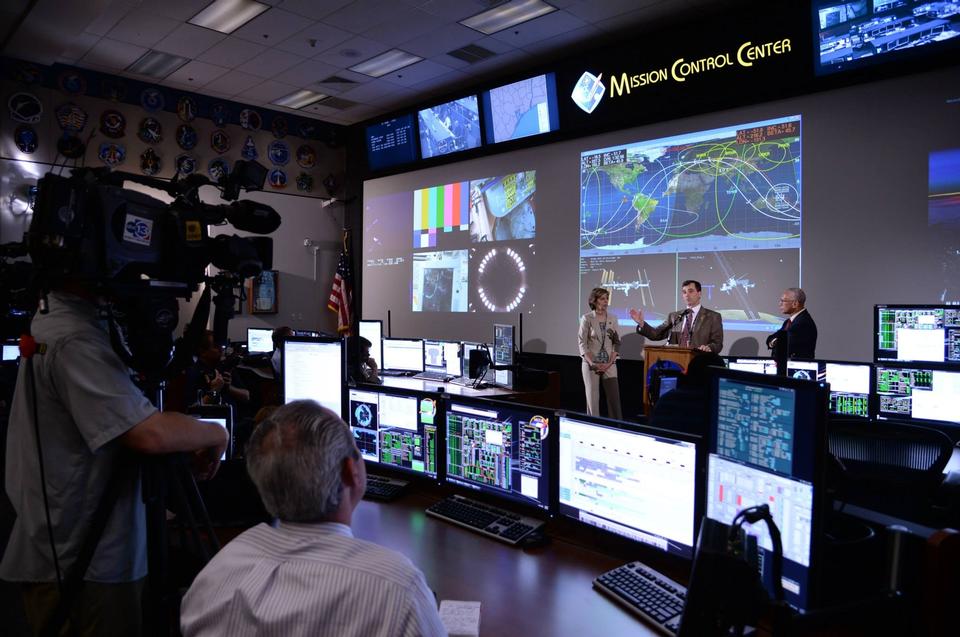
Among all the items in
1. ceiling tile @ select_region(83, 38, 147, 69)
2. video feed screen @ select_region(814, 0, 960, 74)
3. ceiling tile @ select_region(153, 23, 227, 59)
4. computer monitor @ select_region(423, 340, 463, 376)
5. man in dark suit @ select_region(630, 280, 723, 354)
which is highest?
ceiling tile @ select_region(153, 23, 227, 59)

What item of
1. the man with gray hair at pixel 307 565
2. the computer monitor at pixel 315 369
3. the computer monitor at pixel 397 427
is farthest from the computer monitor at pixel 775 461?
the computer monitor at pixel 315 369

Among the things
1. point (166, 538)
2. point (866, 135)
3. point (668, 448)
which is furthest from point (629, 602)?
point (866, 135)

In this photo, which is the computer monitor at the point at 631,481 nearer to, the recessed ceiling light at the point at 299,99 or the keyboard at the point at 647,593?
the keyboard at the point at 647,593

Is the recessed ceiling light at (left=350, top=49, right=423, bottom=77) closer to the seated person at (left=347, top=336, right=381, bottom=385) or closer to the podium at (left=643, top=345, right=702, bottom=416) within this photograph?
the seated person at (left=347, top=336, right=381, bottom=385)

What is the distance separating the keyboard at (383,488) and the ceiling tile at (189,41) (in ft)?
17.3

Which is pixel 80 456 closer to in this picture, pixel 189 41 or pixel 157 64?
pixel 189 41

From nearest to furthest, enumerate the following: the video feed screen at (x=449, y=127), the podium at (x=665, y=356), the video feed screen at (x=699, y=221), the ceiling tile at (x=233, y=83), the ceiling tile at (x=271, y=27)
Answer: the podium at (x=665, y=356)
the video feed screen at (x=699, y=221)
the ceiling tile at (x=271, y=27)
the ceiling tile at (x=233, y=83)
the video feed screen at (x=449, y=127)

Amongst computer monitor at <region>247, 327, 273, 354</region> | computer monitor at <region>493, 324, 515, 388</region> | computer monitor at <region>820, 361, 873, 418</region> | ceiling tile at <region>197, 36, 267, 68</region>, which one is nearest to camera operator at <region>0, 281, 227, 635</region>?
computer monitor at <region>820, 361, 873, 418</region>

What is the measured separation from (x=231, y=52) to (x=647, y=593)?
21.8 feet

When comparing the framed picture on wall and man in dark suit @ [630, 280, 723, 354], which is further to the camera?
the framed picture on wall

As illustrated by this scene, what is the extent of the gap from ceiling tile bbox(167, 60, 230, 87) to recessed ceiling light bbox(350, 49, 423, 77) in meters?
1.50

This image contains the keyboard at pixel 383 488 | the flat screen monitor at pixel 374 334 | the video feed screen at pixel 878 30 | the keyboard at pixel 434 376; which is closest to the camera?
the keyboard at pixel 383 488

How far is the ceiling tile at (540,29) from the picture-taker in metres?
5.64

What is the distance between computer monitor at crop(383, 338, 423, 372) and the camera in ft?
21.4
